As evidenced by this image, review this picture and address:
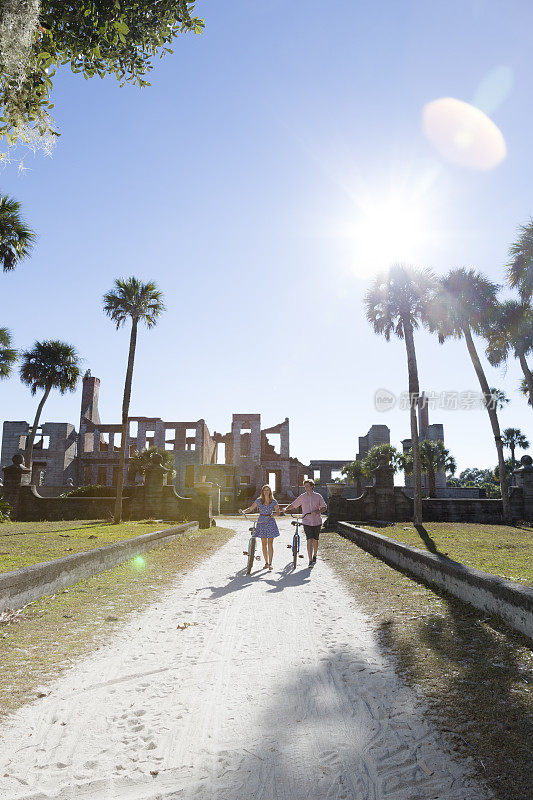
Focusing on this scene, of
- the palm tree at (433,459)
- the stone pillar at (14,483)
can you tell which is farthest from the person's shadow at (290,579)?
the palm tree at (433,459)

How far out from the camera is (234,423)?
53.0 m

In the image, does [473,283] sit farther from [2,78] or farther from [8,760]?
[8,760]

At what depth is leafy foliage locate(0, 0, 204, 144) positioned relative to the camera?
5.40 m

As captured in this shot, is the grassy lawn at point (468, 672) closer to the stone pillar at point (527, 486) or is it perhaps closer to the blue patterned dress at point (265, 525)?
the blue patterned dress at point (265, 525)

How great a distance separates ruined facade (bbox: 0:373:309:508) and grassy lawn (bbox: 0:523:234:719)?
3696 cm

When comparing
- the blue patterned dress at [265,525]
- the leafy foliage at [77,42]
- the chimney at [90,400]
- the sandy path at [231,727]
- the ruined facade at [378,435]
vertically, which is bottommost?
the sandy path at [231,727]

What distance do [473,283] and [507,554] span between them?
1595 centimetres

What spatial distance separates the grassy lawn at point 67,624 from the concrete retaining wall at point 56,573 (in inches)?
4.9

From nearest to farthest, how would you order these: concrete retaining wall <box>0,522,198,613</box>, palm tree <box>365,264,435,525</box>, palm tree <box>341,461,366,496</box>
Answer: concrete retaining wall <box>0,522,198,613</box> → palm tree <box>365,264,435,525</box> → palm tree <box>341,461,366,496</box>

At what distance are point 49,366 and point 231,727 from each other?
34.1 meters

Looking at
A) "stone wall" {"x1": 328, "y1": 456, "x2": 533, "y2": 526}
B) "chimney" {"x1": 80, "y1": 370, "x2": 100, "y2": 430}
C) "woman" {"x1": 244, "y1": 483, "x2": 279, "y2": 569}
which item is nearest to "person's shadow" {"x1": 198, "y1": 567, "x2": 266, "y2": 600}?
"woman" {"x1": 244, "y1": 483, "x2": 279, "y2": 569}

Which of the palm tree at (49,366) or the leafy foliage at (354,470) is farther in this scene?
the leafy foliage at (354,470)

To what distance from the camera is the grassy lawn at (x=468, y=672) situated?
2598mm

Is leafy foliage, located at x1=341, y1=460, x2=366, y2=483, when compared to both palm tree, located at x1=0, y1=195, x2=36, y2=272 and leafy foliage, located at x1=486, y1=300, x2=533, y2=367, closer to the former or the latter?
leafy foliage, located at x1=486, y1=300, x2=533, y2=367
